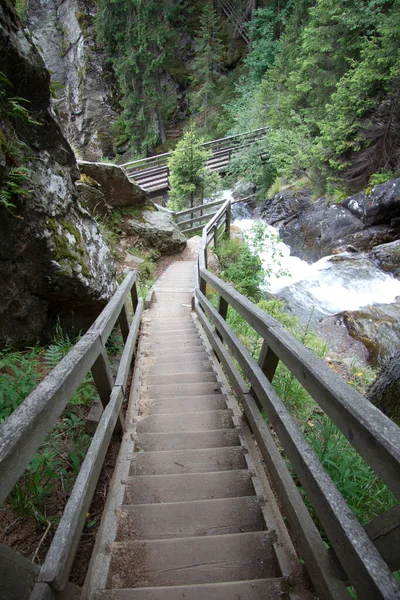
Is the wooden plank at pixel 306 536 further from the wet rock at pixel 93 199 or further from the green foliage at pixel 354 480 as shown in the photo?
the wet rock at pixel 93 199

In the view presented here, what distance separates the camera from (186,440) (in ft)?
7.94

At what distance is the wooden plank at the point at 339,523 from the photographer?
2.98ft

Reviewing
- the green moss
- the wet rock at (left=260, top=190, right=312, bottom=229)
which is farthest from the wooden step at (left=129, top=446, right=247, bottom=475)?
the wet rock at (left=260, top=190, right=312, bottom=229)

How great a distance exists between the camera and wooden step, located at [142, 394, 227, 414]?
2.86 metres

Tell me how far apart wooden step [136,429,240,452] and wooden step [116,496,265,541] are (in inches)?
22.4

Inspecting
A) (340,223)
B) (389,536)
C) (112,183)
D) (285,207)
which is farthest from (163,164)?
(389,536)

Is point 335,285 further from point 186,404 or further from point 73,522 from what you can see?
point 73,522

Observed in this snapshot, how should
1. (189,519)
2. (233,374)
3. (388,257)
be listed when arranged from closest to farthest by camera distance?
(189,519), (233,374), (388,257)

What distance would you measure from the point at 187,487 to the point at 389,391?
2.12 metres

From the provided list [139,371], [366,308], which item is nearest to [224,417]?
[139,371]

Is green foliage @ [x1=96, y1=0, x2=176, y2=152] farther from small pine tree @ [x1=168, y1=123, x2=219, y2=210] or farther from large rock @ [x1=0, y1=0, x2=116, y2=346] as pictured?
large rock @ [x1=0, y1=0, x2=116, y2=346]

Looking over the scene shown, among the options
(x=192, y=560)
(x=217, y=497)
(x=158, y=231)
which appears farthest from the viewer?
(x=158, y=231)

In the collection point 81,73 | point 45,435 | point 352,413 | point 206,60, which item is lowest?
point 45,435

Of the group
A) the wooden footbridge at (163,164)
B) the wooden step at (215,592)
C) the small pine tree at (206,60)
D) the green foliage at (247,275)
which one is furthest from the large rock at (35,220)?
the small pine tree at (206,60)
